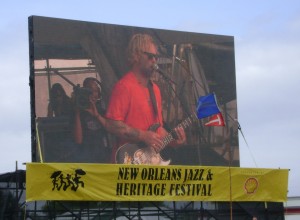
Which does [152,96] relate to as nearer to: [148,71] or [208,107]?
[148,71]

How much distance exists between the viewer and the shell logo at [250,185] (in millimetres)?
21828

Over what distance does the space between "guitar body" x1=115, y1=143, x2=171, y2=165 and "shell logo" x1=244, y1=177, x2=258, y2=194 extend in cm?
360

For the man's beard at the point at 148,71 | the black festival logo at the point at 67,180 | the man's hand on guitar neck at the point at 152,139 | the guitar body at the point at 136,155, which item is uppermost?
the man's beard at the point at 148,71

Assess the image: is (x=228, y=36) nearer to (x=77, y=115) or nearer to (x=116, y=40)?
(x=116, y=40)

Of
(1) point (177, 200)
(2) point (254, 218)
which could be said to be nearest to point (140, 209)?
(1) point (177, 200)

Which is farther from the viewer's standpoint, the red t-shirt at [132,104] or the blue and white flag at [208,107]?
the red t-shirt at [132,104]

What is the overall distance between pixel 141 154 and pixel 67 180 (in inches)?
212

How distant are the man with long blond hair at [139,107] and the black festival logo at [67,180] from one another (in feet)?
14.5

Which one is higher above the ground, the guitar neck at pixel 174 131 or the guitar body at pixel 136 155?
the guitar neck at pixel 174 131

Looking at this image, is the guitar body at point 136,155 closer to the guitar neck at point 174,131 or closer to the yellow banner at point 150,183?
the guitar neck at point 174,131

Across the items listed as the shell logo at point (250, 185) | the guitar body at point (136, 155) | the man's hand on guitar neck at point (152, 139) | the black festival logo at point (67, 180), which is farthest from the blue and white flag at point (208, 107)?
the black festival logo at point (67, 180)

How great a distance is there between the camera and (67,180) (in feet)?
63.0

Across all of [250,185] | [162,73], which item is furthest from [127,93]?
[250,185]

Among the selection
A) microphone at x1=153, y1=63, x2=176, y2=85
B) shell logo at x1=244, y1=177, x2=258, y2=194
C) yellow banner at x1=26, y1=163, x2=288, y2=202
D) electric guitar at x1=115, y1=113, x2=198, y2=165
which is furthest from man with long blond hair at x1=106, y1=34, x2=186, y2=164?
shell logo at x1=244, y1=177, x2=258, y2=194
